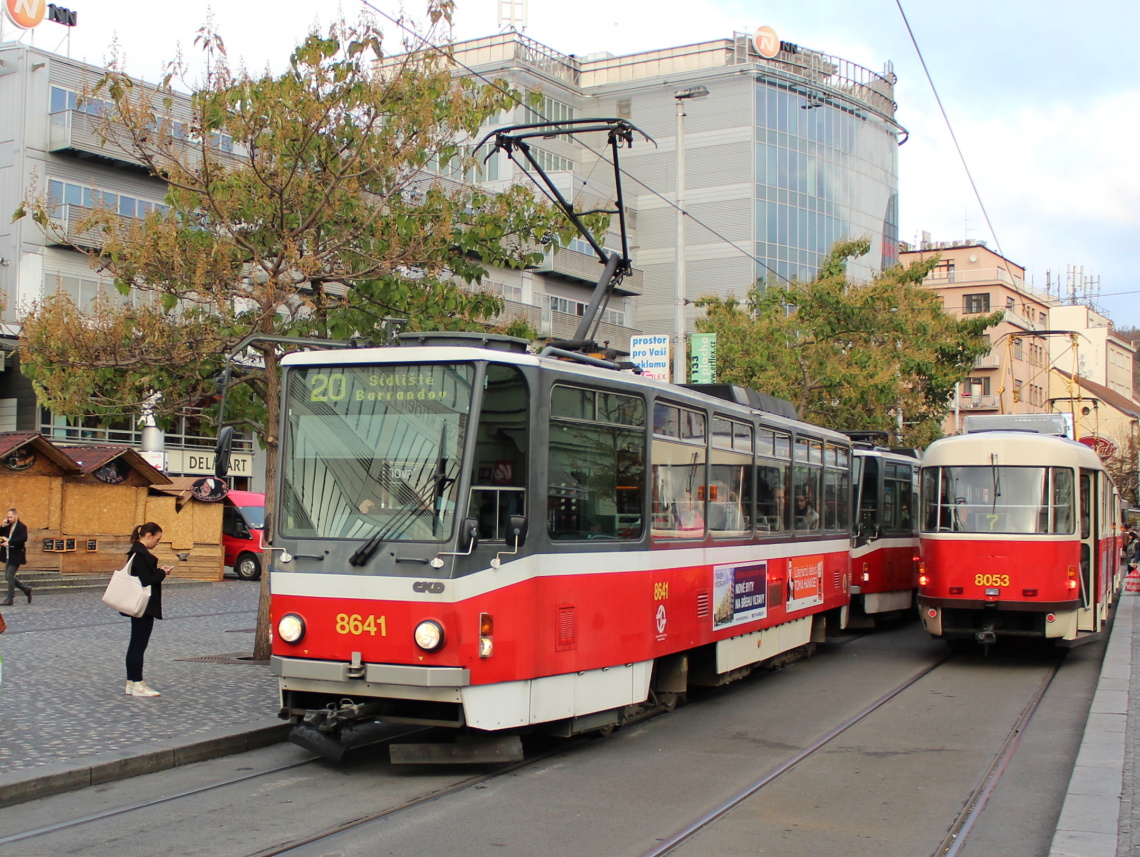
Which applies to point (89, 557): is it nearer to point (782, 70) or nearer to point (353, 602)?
point (353, 602)

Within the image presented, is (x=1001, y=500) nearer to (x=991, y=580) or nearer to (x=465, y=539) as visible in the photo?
(x=991, y=580)

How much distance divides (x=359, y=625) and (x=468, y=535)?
1.00 m

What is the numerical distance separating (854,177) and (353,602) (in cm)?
6169

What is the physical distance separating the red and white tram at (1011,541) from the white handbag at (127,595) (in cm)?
964

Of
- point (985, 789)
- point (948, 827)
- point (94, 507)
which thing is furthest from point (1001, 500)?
point (94, 507)

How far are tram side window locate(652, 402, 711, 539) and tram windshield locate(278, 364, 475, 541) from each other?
7.67ft

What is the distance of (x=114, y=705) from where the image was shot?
1030cm

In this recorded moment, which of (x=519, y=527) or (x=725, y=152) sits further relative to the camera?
(x=725, y=152)

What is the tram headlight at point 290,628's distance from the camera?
8.45 metres

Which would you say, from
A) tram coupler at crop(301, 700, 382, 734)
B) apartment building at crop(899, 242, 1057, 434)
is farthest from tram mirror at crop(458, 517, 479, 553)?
apartment building at crop(899, 242, 1057, 434)

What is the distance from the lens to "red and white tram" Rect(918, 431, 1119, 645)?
48.4ft

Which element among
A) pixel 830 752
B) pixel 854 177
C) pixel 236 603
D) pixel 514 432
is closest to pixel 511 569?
pixel 514 432

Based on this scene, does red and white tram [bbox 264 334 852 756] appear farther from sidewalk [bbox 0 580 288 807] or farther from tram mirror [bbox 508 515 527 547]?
sidewalk [bbox 0 580 288 807]

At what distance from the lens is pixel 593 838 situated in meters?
6.86
